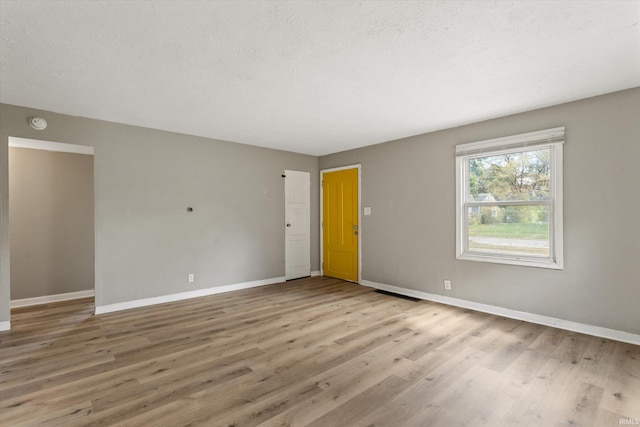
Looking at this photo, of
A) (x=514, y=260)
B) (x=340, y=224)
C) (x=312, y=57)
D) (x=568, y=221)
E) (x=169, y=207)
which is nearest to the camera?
(x=312, y=57)

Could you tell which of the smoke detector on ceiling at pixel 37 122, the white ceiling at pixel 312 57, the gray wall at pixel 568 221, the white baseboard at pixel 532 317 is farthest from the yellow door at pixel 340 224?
the smoke detector on ceiling at pixel 37 122

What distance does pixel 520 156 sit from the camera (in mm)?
3635

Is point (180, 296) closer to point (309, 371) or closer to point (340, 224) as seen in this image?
point (309, 371)

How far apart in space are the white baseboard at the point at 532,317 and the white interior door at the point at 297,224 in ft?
6.28

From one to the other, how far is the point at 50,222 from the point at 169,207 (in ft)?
5.95

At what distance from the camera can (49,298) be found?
175 inches

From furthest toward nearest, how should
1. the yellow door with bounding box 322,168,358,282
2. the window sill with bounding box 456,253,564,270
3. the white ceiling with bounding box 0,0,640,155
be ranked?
1. the yellow door with bounding box 322,168,358,282
2. the window sill with bounding box 456,253,564,270
3. the white ceiling with bounding box 0,0,640,155

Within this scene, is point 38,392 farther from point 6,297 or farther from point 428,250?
point 428,250


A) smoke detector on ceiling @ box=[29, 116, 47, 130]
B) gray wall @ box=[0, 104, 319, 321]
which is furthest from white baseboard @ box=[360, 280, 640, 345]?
smoke detector on ceiling @ box=[29, 116, 47, 130]

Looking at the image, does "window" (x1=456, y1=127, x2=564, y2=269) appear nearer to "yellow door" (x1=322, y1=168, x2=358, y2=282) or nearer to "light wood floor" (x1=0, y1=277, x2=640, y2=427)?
"light wood floor" (x1=0, y1=277, x2=640, y2=427)

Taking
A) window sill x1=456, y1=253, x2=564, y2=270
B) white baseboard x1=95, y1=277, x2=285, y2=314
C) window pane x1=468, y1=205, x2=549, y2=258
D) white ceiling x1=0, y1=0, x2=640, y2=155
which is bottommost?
white baseboard x1=95, y1=277, x2=285, y2=314

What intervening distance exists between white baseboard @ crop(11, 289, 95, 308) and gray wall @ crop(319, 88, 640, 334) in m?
4.98

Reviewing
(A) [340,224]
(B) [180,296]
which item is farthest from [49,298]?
(A) [340,224]

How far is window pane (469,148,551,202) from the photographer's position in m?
3.47
